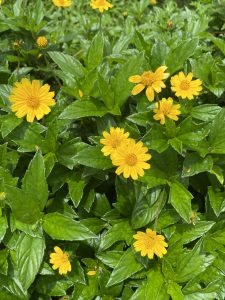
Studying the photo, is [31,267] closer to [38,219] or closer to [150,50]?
[38,219]

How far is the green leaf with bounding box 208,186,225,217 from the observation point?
1.88 metres

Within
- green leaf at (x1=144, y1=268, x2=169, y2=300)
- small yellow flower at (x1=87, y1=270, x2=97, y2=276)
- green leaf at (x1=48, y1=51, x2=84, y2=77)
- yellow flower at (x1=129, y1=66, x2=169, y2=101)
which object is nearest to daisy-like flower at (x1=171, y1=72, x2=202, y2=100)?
yellow flower at (x1=129, y1=66, x2=169, y2=101)

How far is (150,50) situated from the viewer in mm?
2277

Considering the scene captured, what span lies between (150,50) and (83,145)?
71 cm

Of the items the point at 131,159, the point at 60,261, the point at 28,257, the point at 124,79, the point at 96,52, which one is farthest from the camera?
the point at 96,52

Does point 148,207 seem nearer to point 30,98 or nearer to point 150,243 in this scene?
point 150,243

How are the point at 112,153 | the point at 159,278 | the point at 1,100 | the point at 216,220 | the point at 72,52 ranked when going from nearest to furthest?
the point at 112,153 → the point at 159,278 → the point at 216,220 → the point at 1,100 → the point at 72,52

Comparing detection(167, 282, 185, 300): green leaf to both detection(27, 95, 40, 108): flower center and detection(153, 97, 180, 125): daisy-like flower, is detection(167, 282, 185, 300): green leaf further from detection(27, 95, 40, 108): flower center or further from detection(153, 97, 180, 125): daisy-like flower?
detection(27, 95, 40, 108): flower center

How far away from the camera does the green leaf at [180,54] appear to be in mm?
2023

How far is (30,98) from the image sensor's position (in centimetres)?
191

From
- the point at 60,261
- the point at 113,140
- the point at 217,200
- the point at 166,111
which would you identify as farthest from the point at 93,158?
the point at 217,200

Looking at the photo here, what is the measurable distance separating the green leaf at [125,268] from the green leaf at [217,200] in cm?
42

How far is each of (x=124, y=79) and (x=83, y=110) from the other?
0.81ft

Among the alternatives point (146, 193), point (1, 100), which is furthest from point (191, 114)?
A: point (1, 100)
